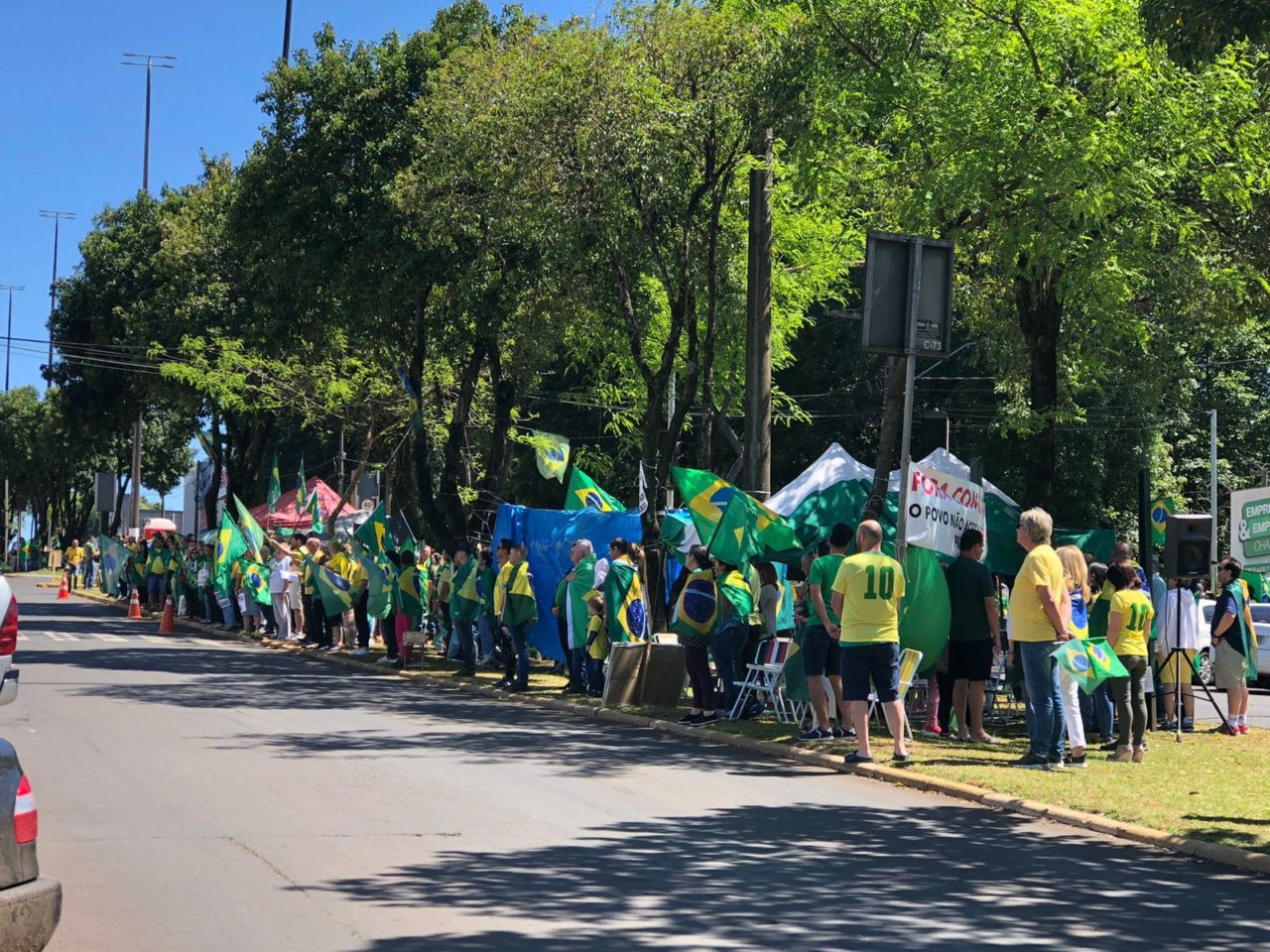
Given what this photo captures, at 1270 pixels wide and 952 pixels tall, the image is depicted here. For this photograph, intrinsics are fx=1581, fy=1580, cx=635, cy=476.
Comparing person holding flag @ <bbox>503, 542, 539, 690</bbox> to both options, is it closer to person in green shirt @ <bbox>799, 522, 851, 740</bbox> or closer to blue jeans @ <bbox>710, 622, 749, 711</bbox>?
blue jeans @ <bbox>710, 622, 749, 711</bbox>

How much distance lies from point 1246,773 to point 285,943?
9080mm

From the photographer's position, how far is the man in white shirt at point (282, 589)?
30.3 metres

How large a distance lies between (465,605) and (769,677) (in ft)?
21.0

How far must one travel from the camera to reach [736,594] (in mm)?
15742

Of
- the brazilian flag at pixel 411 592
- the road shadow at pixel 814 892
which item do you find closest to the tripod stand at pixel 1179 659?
the road shadow at pixel 814 892

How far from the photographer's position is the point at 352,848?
8641mm

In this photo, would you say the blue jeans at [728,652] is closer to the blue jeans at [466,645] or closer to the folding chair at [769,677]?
the folding chair at [769,677]

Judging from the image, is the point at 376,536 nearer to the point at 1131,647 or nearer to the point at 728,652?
Result: the point at 728,652

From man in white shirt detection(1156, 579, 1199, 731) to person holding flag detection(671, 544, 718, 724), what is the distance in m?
4.51

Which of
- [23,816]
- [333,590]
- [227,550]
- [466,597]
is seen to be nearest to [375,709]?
[466,597]

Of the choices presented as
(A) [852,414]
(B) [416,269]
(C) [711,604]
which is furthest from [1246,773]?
(A) [852,414]

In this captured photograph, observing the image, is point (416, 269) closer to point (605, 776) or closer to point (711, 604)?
point (711, 604)

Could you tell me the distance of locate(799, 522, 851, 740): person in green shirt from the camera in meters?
13.6

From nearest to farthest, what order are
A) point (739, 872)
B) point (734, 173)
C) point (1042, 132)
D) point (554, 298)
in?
point (739, 872) < point (1042, 132) < point (734, 173) < point (554, 298)
